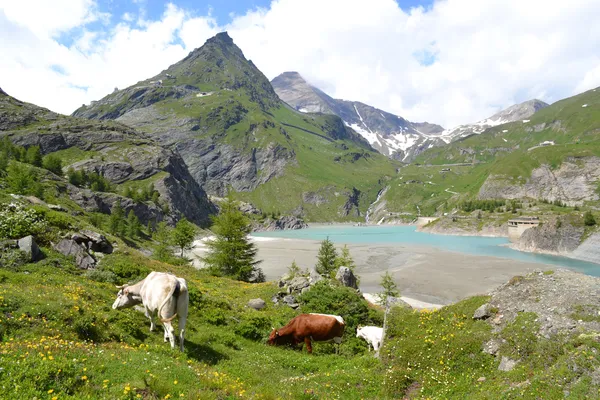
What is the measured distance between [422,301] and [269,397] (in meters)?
45.2

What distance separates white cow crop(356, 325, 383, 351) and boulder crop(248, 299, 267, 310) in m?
8.41

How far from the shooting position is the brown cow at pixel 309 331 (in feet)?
57.1

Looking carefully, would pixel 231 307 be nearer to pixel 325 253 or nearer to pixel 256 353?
pixel 256 353

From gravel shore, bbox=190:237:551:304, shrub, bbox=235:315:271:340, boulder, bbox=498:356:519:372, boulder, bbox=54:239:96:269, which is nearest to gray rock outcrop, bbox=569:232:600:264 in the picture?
gravel shore, bbox=190:237:551:304

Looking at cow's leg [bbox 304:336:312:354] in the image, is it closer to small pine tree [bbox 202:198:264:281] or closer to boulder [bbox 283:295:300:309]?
boulder [bbox 283:295:300:309]

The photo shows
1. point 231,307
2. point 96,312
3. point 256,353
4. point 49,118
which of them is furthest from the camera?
point 49,118

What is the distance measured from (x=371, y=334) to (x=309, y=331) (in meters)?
4.37

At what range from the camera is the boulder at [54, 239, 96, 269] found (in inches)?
Answer: 840

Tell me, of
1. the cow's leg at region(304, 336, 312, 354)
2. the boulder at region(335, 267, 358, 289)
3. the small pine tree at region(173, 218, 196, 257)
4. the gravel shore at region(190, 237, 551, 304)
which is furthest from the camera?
the small pine tree at region(173, 218, 196, 257)

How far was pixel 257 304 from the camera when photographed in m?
25.0

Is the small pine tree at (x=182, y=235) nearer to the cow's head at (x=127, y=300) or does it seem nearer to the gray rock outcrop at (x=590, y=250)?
the cow's head at (x=127, y=300)

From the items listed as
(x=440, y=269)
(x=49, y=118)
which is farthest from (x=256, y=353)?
(x=49, y=118)

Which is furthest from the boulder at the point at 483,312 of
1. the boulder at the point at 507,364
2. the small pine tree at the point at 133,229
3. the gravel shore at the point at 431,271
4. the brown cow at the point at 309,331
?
the small pine tree at the point at 133,229

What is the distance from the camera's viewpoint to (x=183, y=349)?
1245 cm
